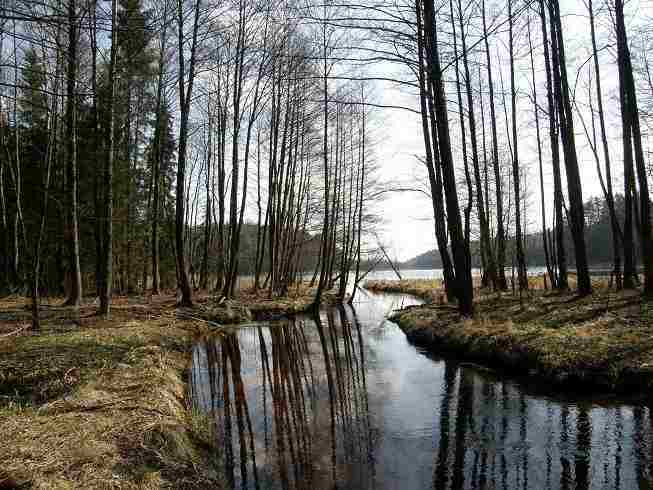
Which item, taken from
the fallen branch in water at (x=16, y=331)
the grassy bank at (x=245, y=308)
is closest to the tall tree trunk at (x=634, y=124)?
the grassy bank at (x=245, y=308)

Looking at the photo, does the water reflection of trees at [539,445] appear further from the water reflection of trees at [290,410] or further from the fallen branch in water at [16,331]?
the fallen branch in water at [16,331]

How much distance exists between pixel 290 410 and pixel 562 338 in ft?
15.9

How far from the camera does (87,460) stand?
144 inches

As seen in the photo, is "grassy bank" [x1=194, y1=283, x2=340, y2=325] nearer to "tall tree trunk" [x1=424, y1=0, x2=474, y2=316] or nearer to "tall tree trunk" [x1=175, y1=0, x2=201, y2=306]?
"tall tree trunk" [x1=175, y1=0, x2=201, y2=306]

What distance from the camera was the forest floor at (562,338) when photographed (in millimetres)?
6242

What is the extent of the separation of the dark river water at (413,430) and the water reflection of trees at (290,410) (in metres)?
0.02

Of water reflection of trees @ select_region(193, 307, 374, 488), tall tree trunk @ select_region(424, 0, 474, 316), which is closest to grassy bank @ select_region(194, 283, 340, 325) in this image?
water reflection of trees @ select_region(193, 307, 374, 488)

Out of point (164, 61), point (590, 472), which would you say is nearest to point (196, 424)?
point (590, 472)

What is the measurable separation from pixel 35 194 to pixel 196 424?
2101cm

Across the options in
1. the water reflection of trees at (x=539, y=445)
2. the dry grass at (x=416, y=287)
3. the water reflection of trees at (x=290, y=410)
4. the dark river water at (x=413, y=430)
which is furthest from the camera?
the dry grass at (x=416, y=287)

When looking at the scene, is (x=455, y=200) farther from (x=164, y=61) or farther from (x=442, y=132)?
(x=164, y=61)

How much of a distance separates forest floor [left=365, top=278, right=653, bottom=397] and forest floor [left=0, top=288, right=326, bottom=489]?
17.3ft

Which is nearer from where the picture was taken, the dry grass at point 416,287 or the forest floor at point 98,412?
the forest floor at point 98,412

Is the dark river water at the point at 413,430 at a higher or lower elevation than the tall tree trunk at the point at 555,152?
lower
